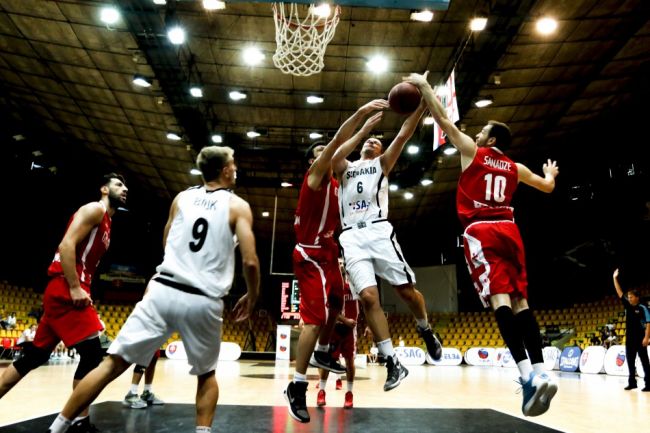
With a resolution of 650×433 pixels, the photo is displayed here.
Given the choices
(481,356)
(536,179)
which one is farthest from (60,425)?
(481,356)

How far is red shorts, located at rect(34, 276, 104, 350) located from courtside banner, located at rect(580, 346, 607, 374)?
13.5 metres

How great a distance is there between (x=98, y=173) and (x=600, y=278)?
20050mm

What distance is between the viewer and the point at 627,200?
17422 millimetres

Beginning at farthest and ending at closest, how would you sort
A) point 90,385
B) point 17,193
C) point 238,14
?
point 17,193, point 238,14, point 90,385

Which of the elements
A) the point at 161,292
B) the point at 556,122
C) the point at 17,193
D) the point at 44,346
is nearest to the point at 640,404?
the point at 161,292

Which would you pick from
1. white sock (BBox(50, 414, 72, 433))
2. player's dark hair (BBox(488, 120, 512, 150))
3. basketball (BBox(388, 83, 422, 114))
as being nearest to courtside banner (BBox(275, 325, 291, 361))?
basketball (BBox(388, 83, 422, 114))

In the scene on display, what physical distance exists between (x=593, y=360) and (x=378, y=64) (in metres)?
9.75

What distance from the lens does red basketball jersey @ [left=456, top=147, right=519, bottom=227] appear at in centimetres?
379

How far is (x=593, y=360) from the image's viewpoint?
535 inches

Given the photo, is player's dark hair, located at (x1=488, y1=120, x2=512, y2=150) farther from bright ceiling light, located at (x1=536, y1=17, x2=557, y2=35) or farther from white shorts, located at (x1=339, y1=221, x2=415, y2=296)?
bright ceiling light, located at (x1=536, y1=17, x2=557, y2=35)

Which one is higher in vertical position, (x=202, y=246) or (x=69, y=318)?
(x=202, y=246)

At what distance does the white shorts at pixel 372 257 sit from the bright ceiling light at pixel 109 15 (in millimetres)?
8927

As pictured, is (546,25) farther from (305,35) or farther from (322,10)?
(305,35)

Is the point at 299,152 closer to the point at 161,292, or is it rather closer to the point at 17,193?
the point at 17,193
